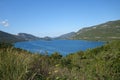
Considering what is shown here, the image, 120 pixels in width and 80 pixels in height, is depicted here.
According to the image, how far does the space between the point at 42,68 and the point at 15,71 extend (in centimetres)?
114

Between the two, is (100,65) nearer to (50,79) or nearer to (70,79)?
(70,79)

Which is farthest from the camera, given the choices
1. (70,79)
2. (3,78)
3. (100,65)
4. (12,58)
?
(100,65)

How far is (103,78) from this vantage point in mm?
4629

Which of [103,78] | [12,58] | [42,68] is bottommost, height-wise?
[103,78]

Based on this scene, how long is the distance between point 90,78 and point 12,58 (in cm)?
183

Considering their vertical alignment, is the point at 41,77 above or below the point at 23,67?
below

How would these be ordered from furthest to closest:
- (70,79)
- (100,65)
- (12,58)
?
(100,65), (70,79), (12,58)

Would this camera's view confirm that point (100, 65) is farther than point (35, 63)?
Yes

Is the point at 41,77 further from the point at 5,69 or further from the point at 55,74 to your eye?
the point at 5,69

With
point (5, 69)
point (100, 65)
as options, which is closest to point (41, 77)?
point (5, 69)

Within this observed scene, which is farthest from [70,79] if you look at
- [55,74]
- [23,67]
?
[23,67]

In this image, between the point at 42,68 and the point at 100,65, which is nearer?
the point at 42,68

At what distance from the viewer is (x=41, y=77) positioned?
413 centimetres

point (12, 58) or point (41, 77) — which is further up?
point (12, 58)
